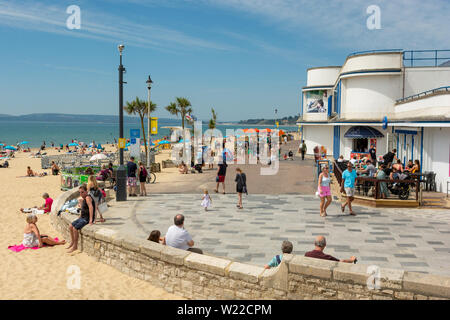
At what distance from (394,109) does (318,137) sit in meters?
10.8

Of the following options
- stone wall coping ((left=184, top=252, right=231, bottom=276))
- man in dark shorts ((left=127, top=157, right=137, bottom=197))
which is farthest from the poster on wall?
stone wall coping ((left=184, top=252, right=231, bottom=276))

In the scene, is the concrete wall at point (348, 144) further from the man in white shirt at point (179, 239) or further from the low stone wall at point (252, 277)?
the low stone wall at point (252, 277)

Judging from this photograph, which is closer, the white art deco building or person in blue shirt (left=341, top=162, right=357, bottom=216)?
person in blue shirt (left=341, top=162, right=357, bottom=216)

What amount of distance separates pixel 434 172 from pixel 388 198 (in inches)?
149

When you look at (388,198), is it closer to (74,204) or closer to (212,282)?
(212,282)

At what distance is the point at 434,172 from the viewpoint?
15.8m

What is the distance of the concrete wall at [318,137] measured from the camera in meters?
34.5

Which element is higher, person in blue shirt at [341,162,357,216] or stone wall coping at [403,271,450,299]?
person in blue shirt at [341,162,357,216]

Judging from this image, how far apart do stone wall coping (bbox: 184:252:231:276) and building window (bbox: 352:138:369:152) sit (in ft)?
75.6

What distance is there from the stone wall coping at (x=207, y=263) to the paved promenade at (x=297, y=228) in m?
1.42

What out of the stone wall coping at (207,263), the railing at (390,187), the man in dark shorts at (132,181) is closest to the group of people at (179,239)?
the stone wall coping at (207,263)

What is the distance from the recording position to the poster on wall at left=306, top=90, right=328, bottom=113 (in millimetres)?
36125

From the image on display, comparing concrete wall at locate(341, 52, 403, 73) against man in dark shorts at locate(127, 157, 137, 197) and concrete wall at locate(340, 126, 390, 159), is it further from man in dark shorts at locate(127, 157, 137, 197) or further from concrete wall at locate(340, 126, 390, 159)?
man in dark shorts at locate(127, 157, 137, 197)

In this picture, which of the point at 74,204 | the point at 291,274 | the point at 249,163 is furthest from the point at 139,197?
the point at 249,163
